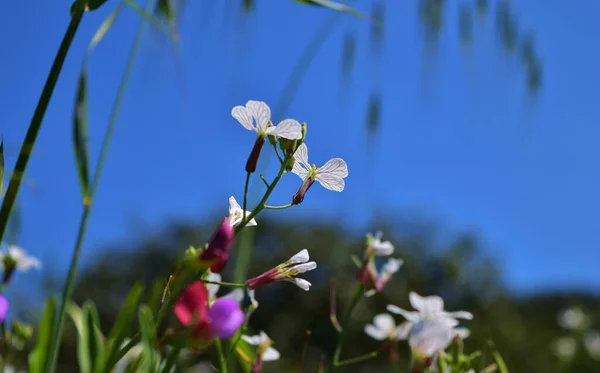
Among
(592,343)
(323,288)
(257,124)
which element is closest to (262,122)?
(257,124)

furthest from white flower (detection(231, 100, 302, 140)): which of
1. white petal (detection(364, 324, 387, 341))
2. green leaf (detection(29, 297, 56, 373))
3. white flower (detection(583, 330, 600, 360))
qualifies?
white flower (detection(583, 330, 600, 360))

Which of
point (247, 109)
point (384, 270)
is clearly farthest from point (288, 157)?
point (384, 270)

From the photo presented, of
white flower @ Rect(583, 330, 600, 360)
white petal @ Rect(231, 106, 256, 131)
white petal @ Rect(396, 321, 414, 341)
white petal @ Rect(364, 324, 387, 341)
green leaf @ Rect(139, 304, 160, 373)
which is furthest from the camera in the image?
white flower @ Rect(583, 330, 600, 360)

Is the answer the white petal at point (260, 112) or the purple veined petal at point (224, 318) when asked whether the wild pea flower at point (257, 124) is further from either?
the purple veined petal at point (224, 318)

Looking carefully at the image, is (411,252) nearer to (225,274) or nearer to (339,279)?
(339,279)

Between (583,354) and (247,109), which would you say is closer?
(247,109)

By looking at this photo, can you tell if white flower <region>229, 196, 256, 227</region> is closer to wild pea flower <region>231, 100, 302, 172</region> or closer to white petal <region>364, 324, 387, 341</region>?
wild pea flower <region>231, 100, 302, 172</region>

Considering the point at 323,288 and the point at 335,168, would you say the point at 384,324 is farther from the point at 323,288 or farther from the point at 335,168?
the point at 323,288
